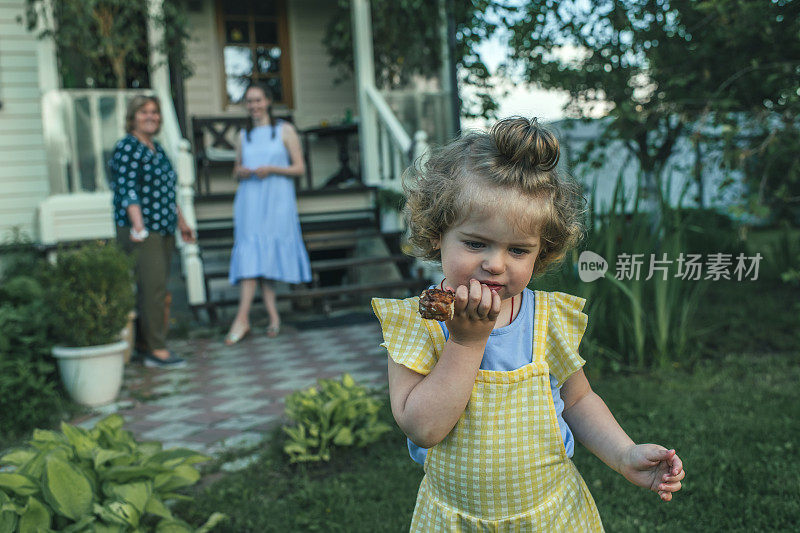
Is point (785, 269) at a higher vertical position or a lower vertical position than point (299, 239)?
lower

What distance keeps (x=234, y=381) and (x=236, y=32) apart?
6.58 metres

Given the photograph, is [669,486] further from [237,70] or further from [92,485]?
[237,70]

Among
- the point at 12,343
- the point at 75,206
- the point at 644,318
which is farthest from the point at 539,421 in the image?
the point at 75,206

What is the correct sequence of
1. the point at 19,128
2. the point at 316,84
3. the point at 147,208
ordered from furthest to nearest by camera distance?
the point at 316,84
the point at 19,128
the point at 147,208

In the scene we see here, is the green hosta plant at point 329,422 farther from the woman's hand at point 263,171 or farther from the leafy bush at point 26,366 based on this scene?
the woman's hand at point 263,171

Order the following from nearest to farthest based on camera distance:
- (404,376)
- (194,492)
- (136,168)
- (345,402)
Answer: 1. (404,376)
2. (194,492)
3. (345,402)
4. (136,168)

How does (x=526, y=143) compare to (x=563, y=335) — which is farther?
(x=563, y=335)

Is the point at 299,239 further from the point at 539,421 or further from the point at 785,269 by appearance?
the point at 539,421

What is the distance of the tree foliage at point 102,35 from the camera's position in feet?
23.6

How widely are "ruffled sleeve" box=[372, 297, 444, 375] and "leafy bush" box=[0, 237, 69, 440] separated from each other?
9.56 ft

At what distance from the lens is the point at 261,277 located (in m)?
6.34

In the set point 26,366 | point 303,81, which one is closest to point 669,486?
point 26,366

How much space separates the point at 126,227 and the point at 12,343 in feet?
4.08

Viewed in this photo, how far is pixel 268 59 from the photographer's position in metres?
10.1
